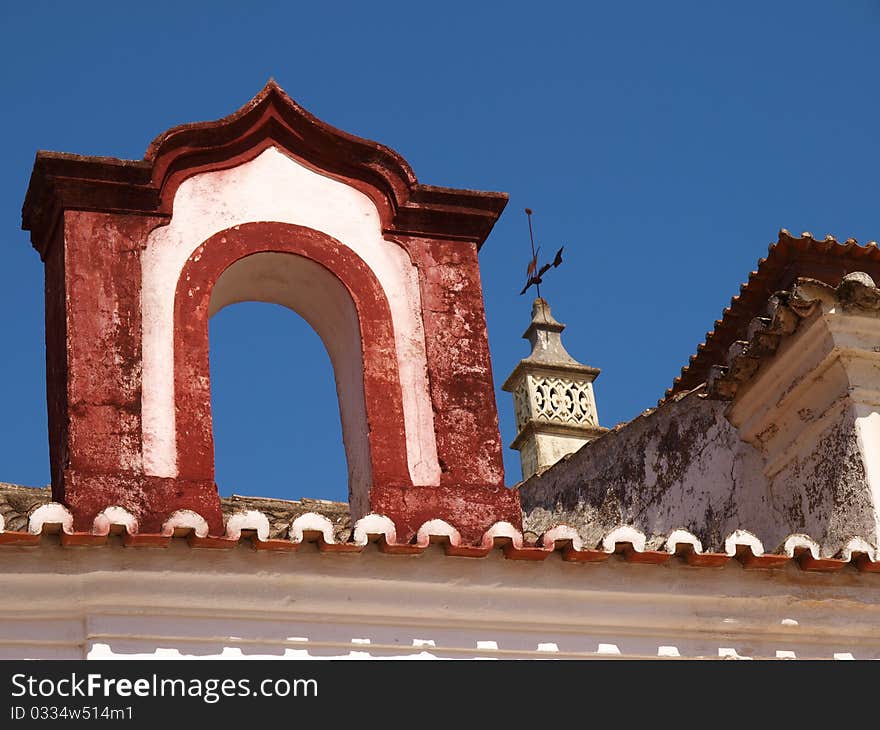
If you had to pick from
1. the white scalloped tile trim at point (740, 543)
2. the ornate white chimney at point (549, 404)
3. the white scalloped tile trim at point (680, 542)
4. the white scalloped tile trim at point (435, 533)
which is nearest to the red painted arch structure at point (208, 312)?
the white scalloped tile trim at point (435, 533)

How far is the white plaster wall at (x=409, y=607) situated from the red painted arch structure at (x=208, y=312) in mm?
713

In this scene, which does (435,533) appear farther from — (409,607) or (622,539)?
(622,539)

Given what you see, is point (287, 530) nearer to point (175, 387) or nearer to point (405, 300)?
point (175, 387)

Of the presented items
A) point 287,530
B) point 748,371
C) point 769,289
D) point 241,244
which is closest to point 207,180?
point 241,244

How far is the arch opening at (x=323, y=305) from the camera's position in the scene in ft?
27.8

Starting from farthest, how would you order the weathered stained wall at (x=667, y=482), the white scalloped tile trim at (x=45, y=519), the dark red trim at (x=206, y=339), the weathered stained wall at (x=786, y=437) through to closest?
1. the weathered stained wall at (x=667, y=482)
2. the weathered stained wall at (x=786, y=437)
3. the dark red trim at (x=206, y=339)
4. the white scalloped tile trim at (x=45, y=519)

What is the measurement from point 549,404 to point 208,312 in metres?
6.24

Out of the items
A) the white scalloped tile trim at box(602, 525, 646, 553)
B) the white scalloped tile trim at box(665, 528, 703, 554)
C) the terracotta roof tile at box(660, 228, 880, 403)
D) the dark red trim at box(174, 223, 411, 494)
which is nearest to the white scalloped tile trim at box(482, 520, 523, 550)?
the white scalloped tile trim at box(602, 525, 646, 553)

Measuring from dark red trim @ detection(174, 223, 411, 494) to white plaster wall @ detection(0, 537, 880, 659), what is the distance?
1020mm

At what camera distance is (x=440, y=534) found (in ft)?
23.2

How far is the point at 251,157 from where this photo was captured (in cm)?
888

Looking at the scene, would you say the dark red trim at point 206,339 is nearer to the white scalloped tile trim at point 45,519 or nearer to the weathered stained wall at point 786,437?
the white scalloped tile trim at point 45,519

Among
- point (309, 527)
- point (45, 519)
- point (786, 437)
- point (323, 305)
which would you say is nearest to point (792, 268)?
point (786, 437)

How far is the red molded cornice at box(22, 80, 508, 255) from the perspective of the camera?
8.46m
